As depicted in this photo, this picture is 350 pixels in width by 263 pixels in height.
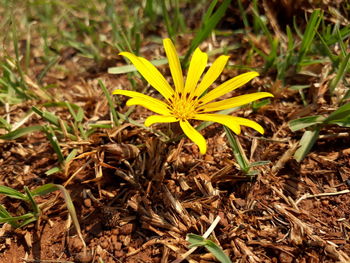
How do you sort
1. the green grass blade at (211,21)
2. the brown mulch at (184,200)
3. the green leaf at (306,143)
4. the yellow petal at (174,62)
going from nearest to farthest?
the brown mulch at (184,200) < the yellow petal at (174,62) < the green leaf at (306,143) < the green grass blade at (211,21)

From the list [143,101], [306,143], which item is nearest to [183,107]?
[143,101]

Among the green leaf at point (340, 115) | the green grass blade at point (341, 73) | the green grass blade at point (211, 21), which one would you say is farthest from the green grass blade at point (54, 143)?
Answer: the green grass blade at point (341, 73)

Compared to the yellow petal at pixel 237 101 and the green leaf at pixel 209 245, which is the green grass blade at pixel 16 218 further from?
the yellow petal at pixel 237 101

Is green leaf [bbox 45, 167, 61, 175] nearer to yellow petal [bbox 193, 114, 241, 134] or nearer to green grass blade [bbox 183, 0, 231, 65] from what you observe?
yellow petal [bbox 193, 114, 241, 134]

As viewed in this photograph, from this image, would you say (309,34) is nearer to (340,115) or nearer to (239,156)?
(340,115)

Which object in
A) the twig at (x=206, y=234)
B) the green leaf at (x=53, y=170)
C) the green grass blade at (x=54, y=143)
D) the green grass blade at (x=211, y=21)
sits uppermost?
the green grass blade at (x=211, y=21)

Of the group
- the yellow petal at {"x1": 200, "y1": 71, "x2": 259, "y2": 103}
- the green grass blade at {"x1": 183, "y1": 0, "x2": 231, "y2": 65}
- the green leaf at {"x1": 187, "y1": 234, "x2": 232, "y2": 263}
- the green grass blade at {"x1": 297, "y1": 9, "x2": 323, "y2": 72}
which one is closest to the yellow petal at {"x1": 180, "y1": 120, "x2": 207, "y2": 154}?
the yellow petal at {"x1": 200, "y1": 71, "x2": 259, "y2": 103}
